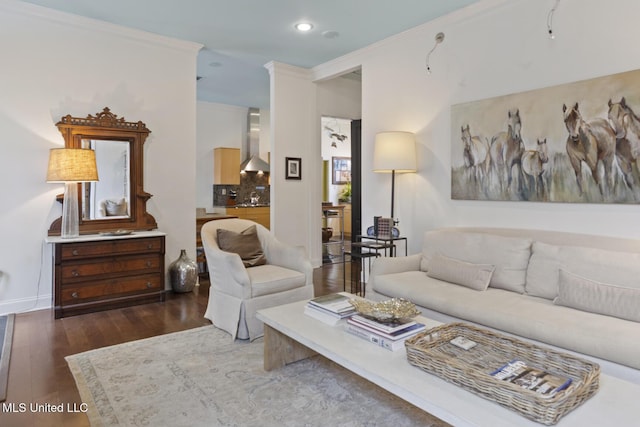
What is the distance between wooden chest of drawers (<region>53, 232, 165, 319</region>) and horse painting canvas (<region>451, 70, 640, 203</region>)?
312 cm

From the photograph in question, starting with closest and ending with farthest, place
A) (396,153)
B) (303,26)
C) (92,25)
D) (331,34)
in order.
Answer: (396,153), (92,25), (303,26), (331,34)

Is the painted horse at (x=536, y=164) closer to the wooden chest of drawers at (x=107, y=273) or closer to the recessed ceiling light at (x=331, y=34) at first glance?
the recessed ceiling light at (x=331, y=34)

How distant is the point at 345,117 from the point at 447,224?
2957 millimetres

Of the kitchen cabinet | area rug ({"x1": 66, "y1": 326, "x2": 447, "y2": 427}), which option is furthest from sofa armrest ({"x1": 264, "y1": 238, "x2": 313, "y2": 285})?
the kitchen cabinet

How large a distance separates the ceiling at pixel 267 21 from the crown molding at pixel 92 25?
3.1 inches

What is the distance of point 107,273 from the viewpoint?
3770mm

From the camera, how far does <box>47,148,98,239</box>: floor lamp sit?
3600 mm

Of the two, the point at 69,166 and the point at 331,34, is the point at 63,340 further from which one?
the point at 331,34

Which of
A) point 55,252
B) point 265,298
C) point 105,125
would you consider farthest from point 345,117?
point 55,252

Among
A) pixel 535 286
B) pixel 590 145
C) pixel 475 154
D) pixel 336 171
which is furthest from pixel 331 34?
pixel 336 171

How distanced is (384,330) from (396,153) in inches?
90.8

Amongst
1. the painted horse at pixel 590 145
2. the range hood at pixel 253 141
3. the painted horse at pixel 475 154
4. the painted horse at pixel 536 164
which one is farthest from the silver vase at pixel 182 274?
the painted horse at pixel 590 145

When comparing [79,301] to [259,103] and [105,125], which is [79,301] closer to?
[105,125]

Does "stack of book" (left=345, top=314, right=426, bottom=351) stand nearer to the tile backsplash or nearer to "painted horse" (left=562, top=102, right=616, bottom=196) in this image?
"painted horse" (left=562, top=102, right=616, bottom=196)
